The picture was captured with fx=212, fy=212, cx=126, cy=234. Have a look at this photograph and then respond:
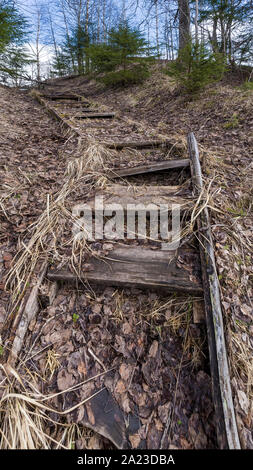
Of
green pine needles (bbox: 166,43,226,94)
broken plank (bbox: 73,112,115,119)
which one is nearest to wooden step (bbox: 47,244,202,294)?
broken plank (bbox: 73,112,115,119)

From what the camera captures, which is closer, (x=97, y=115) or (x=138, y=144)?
(x=138, y=144)

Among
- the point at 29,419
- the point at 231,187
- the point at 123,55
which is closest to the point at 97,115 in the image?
the point at 123,55

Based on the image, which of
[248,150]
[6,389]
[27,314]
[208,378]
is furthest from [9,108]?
[208,378]

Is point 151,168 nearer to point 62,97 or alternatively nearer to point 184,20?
point 62,97

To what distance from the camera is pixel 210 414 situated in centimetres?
115

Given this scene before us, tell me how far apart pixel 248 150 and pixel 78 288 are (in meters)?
2.94

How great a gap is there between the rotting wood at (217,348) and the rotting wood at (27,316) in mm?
1128

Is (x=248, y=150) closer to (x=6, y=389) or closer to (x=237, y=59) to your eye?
(x=6, y=389)

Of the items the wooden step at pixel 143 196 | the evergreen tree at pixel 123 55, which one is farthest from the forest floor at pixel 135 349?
the evergreen tree at pixel 123 55

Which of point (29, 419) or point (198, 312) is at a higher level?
point (198, 312)

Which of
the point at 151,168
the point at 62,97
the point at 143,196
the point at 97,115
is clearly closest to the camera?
the point at 143,196

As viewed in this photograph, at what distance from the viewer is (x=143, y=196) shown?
2195mm

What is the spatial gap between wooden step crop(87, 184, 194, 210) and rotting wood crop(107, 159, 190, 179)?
0.30 m

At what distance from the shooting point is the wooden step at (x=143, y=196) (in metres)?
2.04
